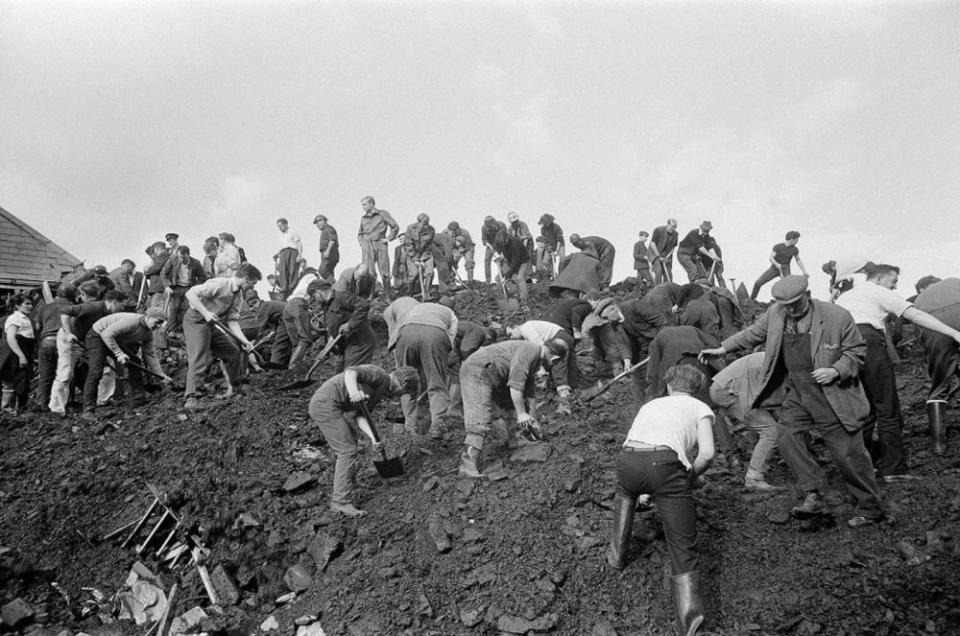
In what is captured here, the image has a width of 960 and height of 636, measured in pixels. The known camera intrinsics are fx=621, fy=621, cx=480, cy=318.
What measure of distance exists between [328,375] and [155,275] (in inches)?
192

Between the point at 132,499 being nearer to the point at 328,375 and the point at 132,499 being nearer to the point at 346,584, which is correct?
the point at 346,584

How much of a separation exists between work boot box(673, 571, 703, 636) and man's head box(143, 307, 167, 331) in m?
8.33

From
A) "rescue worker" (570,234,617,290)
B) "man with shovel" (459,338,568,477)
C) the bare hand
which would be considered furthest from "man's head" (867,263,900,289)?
"rescue worker" (570,234,617,290)

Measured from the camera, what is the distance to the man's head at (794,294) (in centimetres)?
468

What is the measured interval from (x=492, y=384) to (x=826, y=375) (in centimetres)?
298

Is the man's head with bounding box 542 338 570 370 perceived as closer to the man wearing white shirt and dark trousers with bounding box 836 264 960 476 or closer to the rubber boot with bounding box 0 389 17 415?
the man wearing white shirt and dark trousers with bounding box 836 264 960 476

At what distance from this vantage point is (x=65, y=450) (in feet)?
27.1

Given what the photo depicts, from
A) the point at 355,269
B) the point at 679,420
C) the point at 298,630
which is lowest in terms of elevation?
the point at 298,630

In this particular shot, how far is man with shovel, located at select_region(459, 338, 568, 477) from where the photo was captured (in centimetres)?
609

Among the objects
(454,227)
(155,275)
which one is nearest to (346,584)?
(155,275)

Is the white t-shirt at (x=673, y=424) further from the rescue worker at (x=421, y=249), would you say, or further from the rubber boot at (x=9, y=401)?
the rubber boot at (x=9, y=401)

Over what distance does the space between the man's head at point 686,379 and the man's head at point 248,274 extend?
21.8 ft

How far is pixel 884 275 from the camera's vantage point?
5480mm

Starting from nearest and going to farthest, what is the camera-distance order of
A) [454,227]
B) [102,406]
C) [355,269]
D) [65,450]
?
1. [65,450]
2. [102,406]
3. [355,269]
4. [454,227]
